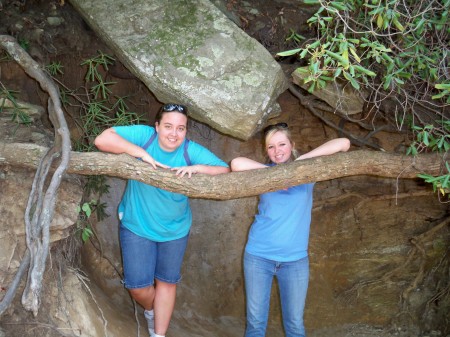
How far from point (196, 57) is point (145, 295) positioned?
1.93 m

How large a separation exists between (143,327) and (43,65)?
2521 millimetres

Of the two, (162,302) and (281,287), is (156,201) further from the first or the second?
(281,287)

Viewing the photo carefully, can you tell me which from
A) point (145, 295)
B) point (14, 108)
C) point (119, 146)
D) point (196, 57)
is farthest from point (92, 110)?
point (145, 295)

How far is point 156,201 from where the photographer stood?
3678mm

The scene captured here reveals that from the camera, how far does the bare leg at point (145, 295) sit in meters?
3.87

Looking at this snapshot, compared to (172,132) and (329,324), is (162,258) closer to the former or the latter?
(172,132)

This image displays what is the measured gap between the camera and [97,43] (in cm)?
486

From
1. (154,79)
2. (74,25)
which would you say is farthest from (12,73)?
(154,79)

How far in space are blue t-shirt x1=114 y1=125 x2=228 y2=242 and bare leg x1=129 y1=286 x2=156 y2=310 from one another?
0.44m

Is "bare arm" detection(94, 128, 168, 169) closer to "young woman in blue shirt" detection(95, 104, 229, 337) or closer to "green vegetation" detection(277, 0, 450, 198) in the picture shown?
"young woman in blue shirt" detection(95, 104, 229, 337)

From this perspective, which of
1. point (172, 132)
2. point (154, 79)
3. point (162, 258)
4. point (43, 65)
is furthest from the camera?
point (43, 65)

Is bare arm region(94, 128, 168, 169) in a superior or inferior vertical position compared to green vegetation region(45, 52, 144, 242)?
inferior

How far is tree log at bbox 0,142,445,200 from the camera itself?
3.48 m

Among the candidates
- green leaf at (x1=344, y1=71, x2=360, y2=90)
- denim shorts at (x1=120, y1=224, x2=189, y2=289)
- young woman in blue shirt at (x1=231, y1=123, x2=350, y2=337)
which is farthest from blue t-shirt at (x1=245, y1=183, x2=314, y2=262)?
green leaf at (x1=344, y1=71, x2=360, y2=90)
